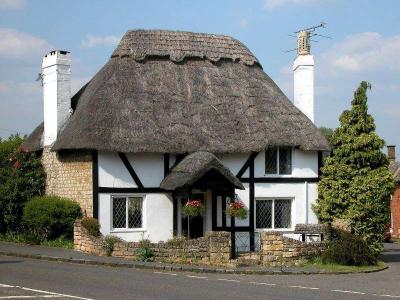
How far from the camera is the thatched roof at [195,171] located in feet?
87.6

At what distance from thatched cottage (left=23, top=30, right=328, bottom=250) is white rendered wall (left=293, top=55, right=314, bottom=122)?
476 millimetres

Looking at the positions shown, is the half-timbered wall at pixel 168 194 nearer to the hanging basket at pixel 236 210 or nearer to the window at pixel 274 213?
the window at pixel 274 213

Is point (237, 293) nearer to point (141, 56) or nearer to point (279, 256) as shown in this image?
point (279, 256)

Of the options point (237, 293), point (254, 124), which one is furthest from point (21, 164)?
point (237, 293)

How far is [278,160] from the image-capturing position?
3036 cm

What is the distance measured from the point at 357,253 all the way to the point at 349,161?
4974 mm

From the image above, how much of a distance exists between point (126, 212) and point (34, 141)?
6.49 m

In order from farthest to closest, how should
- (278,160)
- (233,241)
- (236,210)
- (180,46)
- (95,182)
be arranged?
1. (180,46)
2. (278,160)
3. (95,182)
4. (236,210)
5. (233,241)

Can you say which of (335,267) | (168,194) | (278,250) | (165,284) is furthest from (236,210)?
(165,284)

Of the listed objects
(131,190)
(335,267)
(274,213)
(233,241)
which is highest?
(131,190)

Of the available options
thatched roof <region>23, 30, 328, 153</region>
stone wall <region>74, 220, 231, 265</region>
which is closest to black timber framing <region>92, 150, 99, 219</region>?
thatched roof <region>23, 30, 328, 153</region>

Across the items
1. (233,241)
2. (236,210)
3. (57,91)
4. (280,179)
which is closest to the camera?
(233,241)

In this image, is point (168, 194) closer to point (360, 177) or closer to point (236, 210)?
point (236, 210)

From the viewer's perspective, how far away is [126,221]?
91.3ft
